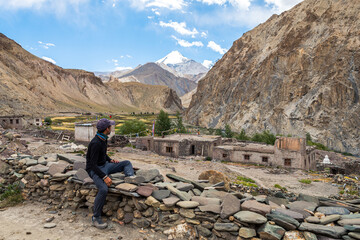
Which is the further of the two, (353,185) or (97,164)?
(353,185)

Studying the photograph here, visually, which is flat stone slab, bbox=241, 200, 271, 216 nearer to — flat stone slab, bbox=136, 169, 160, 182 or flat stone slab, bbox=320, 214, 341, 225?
flat stone slab, bbox=320, 214, 341, 225

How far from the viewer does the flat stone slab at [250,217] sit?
511 centimetres

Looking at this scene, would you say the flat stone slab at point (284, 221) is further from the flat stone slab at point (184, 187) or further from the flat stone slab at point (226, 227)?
the flat stone slab at point (184, 187)

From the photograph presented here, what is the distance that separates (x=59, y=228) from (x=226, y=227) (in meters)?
4.44

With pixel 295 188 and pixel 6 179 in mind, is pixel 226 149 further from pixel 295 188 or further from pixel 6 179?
pixel 6 179

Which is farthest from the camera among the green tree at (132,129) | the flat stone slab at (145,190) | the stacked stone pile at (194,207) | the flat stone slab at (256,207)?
the green tree at (132,129)

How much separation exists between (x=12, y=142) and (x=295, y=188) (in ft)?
70.6

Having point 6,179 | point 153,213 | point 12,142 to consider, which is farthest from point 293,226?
point 12,142

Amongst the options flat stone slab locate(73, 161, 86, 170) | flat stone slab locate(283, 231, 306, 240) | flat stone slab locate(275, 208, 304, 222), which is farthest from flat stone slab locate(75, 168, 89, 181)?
flat stone slab locate(283, 231, 306, 240)

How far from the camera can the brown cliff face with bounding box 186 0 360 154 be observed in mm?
69688

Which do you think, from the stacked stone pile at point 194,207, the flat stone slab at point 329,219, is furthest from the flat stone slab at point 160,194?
the flat stone slab at point 329,219

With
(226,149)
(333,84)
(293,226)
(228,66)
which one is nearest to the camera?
(293,226)

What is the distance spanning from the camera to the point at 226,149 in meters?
32.1

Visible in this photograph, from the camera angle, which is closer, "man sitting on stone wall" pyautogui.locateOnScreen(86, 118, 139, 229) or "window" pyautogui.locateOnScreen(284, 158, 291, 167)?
"man sitting on stone wall" pyautogui.locateOnScreen(86, 118, 139, 229)
